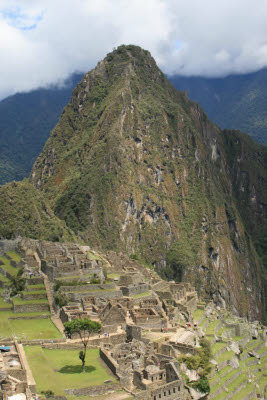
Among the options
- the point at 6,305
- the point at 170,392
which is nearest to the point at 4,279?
the point at 6,305

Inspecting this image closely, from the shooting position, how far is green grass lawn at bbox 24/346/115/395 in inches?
1491

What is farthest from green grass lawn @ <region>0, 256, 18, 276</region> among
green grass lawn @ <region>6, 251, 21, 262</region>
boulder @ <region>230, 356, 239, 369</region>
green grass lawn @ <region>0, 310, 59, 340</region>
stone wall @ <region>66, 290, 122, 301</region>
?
boulder @ <region>230, 356, 239, 369</region>

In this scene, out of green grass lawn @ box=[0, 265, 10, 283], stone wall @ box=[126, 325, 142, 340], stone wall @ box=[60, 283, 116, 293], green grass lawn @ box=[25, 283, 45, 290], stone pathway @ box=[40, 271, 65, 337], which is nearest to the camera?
stone wall @ box=[126, 325, 142, 340]

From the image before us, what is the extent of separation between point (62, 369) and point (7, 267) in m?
33.0

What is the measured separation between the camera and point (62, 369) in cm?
4128

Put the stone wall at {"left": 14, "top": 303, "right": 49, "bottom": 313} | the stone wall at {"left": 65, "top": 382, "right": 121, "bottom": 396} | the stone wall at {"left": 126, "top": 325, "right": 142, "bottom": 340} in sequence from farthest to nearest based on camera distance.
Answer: the stone wall at {"left": 14, "top": 303, "right": 49, "bottom": 313} < the stone wall at {"left": 126, "top": 325, "right": 142, "bottom": 340} < the stone wall at {"left": 65, "top": 382, "right": 121, "bottom": 396}

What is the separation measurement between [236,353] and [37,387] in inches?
1080

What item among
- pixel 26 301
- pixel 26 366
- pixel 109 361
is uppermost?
pixel 26 301

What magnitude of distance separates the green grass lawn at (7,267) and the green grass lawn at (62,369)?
2330cm

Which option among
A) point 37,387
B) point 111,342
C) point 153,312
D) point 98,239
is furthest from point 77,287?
point 98,239

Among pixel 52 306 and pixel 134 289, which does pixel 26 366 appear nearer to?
pixel 52 306

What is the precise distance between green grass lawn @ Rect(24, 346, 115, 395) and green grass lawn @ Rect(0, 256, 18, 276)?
23.3m

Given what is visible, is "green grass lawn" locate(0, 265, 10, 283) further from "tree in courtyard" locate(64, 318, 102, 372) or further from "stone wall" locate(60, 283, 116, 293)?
"tree in courtyard" locate(64, 318, 102, 372)

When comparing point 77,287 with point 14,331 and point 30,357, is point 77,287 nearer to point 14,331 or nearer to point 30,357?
point 14,331
